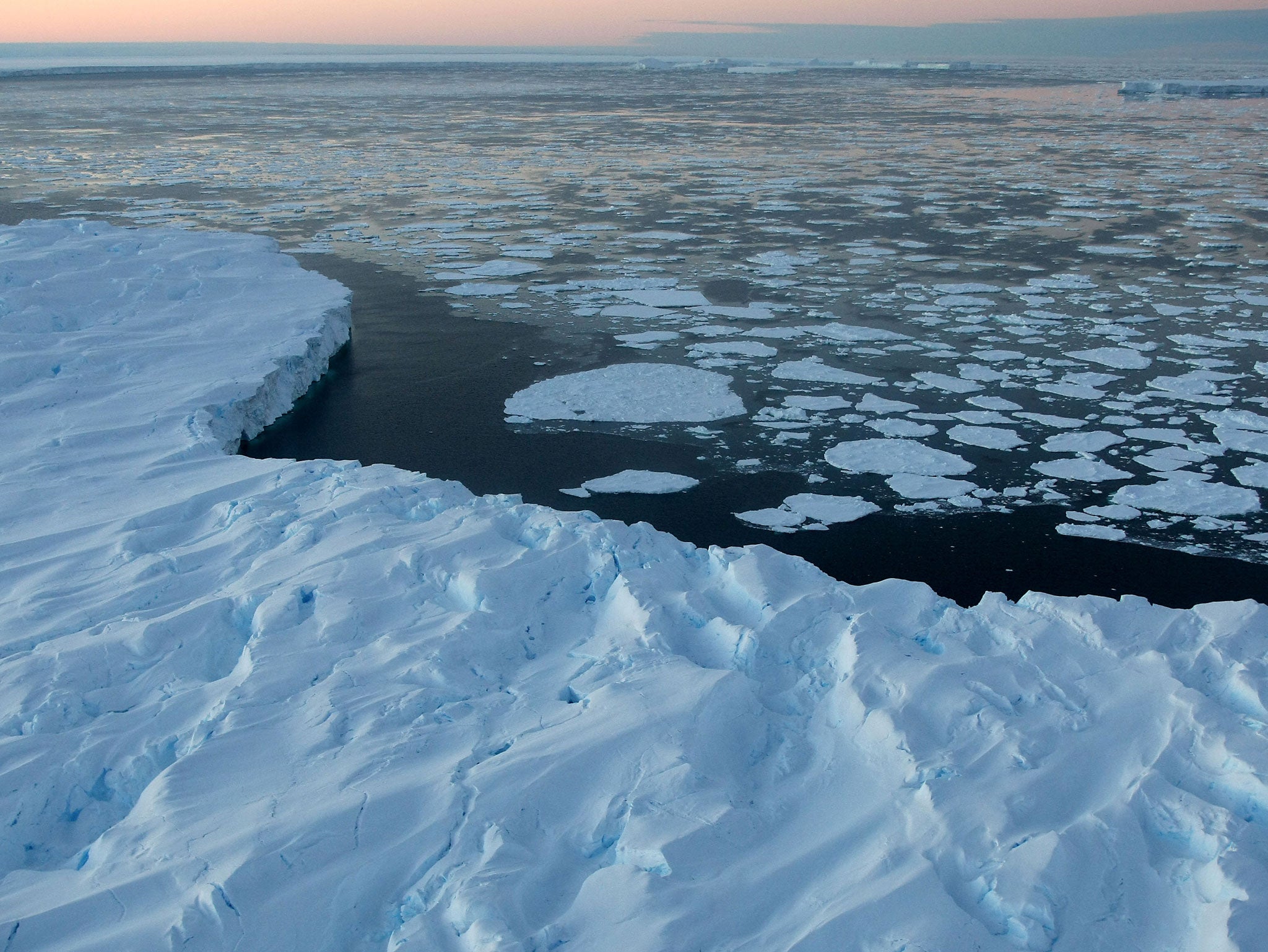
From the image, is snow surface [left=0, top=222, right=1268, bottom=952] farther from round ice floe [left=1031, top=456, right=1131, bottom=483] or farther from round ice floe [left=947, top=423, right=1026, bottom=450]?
round ice floe [left=947, top=423, right=1026, bottom=450]

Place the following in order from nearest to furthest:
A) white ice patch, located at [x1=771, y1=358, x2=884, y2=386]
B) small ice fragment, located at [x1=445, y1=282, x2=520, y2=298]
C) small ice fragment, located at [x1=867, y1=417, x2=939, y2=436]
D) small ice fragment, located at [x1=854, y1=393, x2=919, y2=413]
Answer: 1. small ice fragment, located at [x1=867, y1=417, x2=939, y2=436]
2. small ice fragment, located at [x1=854, y1=393, x2=919, y2=413]
3. white ice patch, located at [x1=771, y1=358, x2=884, y2=386]
4. small ice fragment, located at [x1=445, y1=282, x2=520, y2=298]

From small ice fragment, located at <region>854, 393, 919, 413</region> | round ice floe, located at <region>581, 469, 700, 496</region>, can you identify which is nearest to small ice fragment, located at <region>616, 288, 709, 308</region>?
small ice fragment, located at <region>854, 393, 919, 413</region>

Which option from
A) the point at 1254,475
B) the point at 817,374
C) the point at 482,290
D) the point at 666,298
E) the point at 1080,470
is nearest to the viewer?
the point at 1254,475

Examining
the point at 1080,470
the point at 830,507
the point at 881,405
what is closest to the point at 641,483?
the point at 830,507

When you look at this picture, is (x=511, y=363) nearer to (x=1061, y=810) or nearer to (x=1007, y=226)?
(x=1061, y=810)

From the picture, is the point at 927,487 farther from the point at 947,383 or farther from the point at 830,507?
the point at 947,383

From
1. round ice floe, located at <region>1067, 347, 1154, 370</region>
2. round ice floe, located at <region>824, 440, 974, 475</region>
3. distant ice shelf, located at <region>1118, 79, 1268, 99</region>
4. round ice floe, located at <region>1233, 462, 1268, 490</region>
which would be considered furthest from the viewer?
distant ice shelf, located at <region>1118, 79, 1268, 99</region>

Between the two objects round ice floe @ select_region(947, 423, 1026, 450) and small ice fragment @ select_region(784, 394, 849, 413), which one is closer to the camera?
round ice floe @ select_region(947, 423, 1026, 450)
